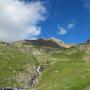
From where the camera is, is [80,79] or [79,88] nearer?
[79,88]

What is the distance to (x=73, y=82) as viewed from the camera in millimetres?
146125

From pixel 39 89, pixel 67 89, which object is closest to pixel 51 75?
pixel 39 89

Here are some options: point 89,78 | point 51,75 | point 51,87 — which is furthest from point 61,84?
point 51,75

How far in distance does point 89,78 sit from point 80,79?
4.97 m

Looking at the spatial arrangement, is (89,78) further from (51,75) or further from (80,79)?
(51,75)

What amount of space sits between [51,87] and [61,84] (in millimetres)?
5925

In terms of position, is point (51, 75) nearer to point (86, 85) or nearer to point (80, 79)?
point (80, 79)

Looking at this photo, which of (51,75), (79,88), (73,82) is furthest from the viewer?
(51,75)

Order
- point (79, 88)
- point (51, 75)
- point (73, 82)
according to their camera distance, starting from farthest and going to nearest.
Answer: point (51, 75)
point (73, 82)
point (79, 88)

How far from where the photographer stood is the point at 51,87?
148125 millimetres

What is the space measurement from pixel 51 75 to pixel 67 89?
206 feet

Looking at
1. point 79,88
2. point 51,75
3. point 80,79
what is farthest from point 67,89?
point 51,75

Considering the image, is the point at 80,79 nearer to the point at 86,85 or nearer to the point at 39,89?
the point at 86,85

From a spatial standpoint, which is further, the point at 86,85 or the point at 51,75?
the point at 51,75
